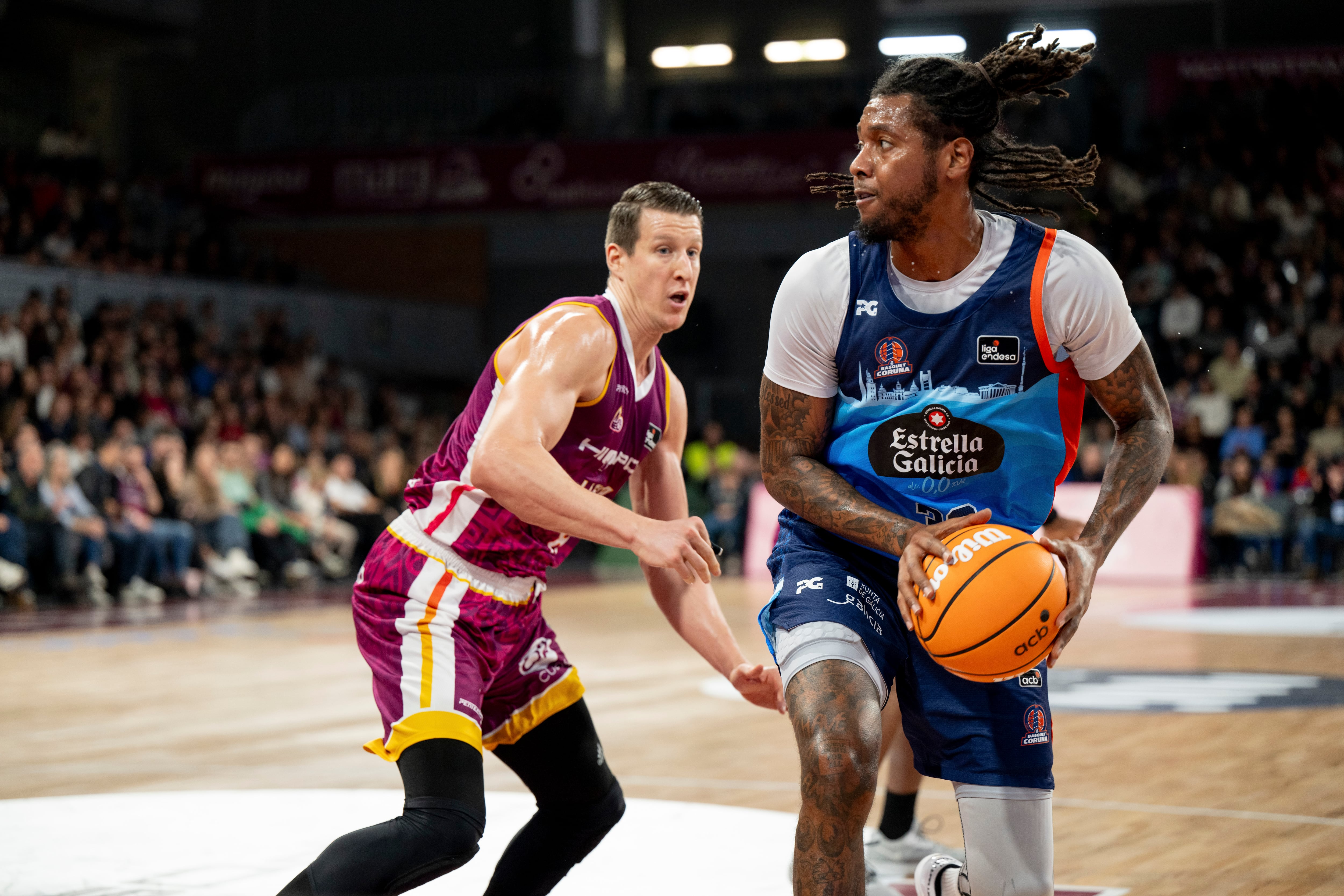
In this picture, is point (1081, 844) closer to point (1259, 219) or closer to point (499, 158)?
point (1259, 219)

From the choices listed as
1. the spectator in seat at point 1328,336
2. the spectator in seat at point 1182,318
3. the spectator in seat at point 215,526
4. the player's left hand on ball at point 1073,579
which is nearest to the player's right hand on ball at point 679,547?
the player's left hand on ball at point 1073,579

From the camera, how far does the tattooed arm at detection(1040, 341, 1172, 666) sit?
10.5ft

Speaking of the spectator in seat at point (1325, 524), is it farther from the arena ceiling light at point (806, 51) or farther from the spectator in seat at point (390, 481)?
the arena ceiling light at point (806, 51)

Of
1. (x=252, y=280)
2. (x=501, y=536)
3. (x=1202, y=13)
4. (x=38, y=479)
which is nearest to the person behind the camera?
(x=501, y=536)

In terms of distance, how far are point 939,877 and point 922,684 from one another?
1.52ft

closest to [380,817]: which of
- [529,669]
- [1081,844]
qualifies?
[529,669]

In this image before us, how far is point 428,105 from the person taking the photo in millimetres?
26500

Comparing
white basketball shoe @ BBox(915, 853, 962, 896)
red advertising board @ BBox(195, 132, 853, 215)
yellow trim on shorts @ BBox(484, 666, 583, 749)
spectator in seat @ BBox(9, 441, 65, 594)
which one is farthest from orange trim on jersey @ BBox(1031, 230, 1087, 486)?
red advertising board @ BBox(195, 132, 853, 215)

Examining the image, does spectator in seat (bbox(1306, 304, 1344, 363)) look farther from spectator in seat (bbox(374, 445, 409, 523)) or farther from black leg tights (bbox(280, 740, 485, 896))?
black leg tights (bbox(280, 740, 485, 896))

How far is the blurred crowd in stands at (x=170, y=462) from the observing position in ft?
46.0

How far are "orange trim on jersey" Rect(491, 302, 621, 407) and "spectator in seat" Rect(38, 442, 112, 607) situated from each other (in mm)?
11489

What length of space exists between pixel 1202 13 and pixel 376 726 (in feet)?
74.1

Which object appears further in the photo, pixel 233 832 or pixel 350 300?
pixel 350 300

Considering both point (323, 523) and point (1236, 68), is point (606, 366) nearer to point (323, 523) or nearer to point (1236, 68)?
point (323, 523)
